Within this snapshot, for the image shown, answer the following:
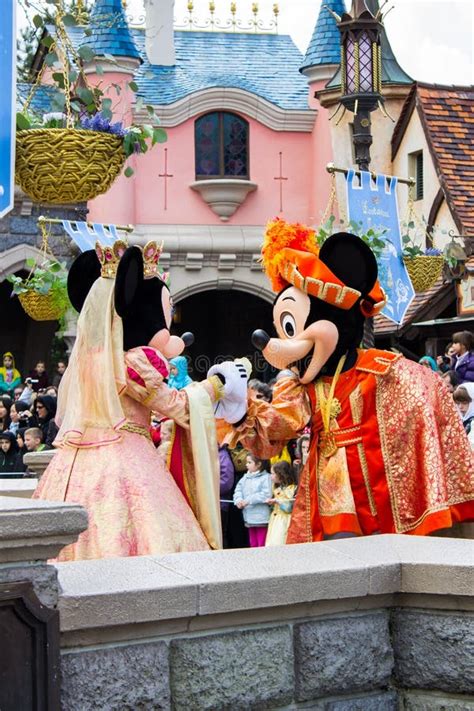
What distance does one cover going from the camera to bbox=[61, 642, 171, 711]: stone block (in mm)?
3754

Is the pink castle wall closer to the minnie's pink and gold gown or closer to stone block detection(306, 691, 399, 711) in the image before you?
the minnie's pink and gold gown

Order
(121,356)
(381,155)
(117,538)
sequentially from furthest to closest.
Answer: (381,155) < (121,356) < (117,538)

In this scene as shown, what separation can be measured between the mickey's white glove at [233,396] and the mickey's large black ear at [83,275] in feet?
2.81

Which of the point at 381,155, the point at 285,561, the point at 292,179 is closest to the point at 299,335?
the point at 285,561

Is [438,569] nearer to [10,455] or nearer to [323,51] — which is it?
[10,455]

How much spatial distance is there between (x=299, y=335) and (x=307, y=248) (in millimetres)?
449

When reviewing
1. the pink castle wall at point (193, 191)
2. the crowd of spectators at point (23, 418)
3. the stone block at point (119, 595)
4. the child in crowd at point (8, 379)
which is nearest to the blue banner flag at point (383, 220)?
the crowd of spectators at point (23, 418)

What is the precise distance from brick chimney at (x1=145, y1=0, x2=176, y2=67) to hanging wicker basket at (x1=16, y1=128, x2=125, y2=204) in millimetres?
16732

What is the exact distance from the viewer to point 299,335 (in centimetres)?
633

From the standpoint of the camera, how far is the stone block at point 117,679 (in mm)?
3754

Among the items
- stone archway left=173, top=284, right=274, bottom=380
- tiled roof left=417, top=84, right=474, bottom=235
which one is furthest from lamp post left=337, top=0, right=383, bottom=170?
stone archway left=173, top=284, right=274, bottom=380

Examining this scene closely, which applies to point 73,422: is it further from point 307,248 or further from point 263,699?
point 263,699

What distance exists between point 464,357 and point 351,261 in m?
3.98

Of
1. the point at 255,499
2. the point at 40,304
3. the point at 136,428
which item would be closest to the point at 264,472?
the point at 255,499
